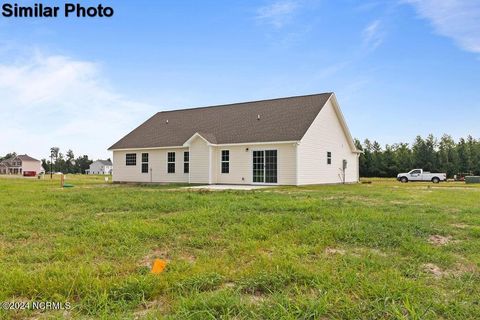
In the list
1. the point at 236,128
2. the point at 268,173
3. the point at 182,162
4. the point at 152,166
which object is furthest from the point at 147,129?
the point at 268,173

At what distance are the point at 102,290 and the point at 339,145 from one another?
832 inches

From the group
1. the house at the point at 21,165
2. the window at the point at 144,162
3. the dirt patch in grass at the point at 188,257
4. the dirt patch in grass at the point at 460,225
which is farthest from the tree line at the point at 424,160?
the house at the point at 21,165

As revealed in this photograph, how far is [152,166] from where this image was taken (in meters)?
22.5

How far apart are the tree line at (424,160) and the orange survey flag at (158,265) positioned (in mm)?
36678

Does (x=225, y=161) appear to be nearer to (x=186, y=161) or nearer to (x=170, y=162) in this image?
(x=186, y=161)

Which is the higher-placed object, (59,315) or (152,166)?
(152,166)

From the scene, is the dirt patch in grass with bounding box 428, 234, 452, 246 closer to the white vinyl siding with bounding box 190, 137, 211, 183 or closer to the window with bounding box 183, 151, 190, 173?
the white vinyl siding with bounding box 190, 137, 211, 183

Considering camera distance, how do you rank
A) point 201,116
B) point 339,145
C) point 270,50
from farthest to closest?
point 201,116, point 339,145, point 270,50

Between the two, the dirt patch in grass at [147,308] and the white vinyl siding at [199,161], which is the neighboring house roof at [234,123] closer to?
the white vinyl siding at [199,161]

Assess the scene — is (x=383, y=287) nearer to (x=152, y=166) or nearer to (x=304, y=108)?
(x=304, y=108)

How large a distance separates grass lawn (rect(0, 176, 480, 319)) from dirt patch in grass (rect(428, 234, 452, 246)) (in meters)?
0.03

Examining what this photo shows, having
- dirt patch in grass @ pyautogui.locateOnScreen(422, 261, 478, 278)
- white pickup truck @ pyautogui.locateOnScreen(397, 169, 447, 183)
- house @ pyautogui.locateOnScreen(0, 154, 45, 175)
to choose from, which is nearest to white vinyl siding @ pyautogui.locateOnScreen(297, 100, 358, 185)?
white pickup truck @ pyautogui.locateOnScreen(397, 169, 447, 183)

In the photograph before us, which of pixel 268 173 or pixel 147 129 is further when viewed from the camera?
pixel 147 129

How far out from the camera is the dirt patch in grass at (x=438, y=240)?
4551mm
